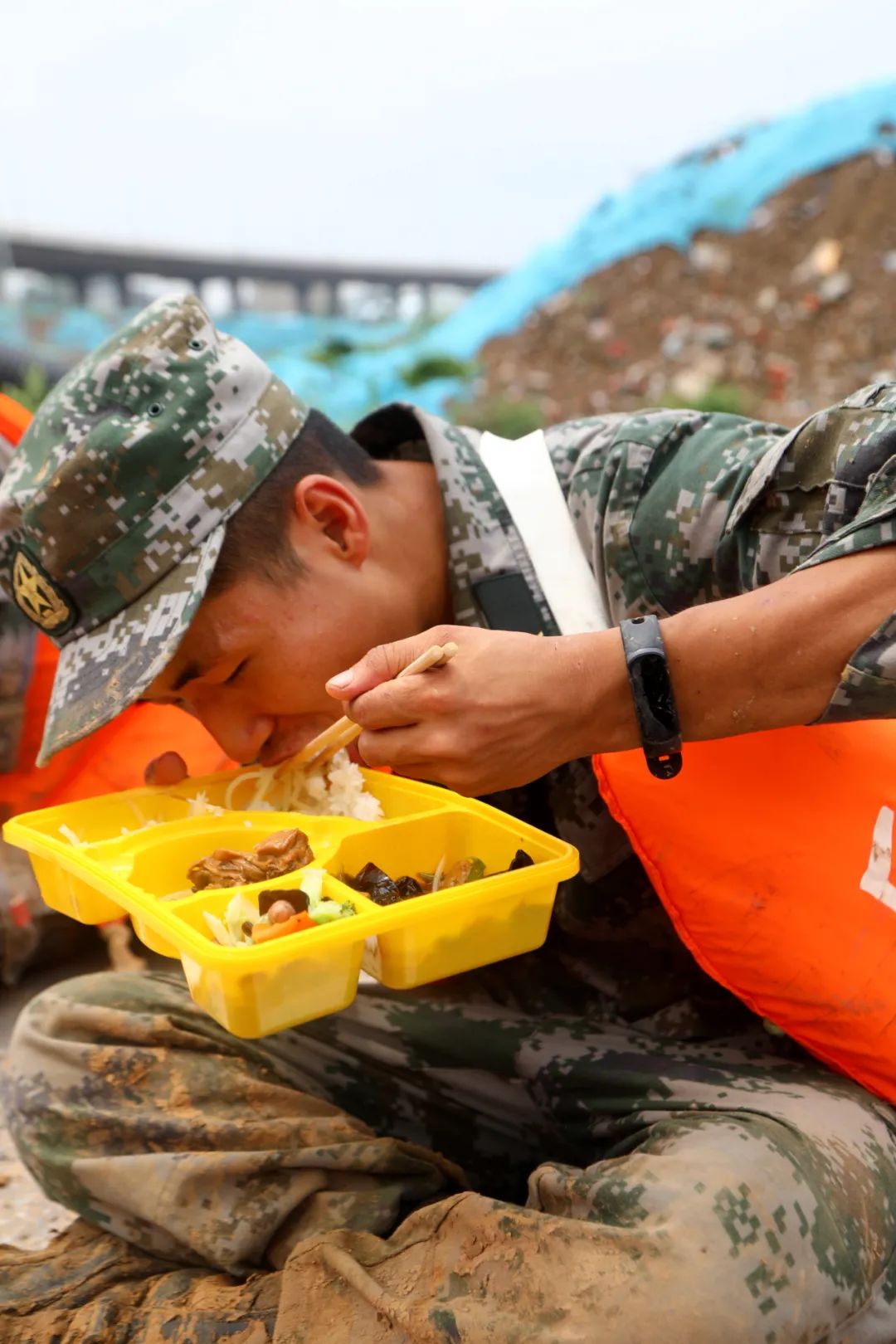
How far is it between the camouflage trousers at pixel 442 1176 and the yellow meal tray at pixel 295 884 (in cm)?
34

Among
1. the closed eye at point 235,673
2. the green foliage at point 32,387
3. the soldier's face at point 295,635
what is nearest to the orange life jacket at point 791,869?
the soldier's face at point 295,635

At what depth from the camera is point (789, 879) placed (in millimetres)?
1600

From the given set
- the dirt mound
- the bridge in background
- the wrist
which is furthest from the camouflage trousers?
the bridge in background

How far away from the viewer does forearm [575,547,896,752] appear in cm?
139

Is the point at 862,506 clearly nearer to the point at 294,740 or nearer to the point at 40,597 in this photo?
the point at 294,740

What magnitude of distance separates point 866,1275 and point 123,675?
1.26 meters

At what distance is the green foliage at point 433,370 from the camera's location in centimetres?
1055

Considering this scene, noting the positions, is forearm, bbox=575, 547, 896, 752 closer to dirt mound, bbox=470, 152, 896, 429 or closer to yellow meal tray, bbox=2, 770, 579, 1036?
yellow meal tray, bbox=2, 770, 579, 1036

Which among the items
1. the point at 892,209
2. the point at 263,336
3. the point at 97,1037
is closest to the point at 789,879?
the point at 97,1037

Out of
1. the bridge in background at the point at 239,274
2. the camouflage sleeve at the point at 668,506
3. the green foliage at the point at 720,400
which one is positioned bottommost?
the camouflage sleeve at the point at 668,506

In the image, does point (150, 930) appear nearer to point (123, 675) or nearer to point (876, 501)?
point (123, 675)

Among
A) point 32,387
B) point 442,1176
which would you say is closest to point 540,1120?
point 442,1176

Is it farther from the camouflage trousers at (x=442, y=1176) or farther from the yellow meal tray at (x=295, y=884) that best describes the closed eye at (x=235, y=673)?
the camouflage trousers at (x=442, y=1176)

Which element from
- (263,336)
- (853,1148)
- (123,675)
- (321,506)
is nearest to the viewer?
(853,1148)
